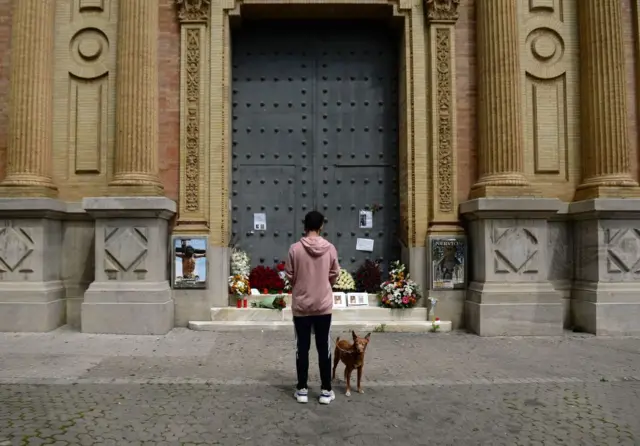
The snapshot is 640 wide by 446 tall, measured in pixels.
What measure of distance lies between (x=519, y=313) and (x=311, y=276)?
197 inches

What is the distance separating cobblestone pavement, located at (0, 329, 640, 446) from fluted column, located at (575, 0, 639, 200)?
315cm

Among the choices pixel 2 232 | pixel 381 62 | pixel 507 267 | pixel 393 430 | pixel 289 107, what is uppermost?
pixel 381 62

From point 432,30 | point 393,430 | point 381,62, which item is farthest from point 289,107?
point 393,430

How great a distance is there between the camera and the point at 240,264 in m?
9.60

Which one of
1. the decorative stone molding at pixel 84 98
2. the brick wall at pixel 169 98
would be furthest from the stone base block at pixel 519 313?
the decorative stone molding at pixel 84 98

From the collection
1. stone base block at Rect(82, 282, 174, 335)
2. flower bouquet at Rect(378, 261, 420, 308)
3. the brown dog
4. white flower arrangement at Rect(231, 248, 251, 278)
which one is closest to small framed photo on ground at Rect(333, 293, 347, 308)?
flower bouquet at Rect(378, 261, 420, 308)

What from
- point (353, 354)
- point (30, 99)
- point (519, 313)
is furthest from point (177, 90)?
point (519, 313)

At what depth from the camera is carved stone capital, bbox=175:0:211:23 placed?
9453 mm

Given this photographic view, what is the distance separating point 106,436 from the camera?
4047 millimetres

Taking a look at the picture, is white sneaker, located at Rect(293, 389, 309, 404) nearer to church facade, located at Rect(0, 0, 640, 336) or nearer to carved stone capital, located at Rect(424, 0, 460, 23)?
church facade, located at Rect(0, 0, 640, 336)

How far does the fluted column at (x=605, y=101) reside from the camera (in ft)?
29.8

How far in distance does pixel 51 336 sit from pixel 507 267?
301 inches

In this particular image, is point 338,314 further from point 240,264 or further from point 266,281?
point 240,264

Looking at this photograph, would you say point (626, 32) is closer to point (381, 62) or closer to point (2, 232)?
point (381, 62)
